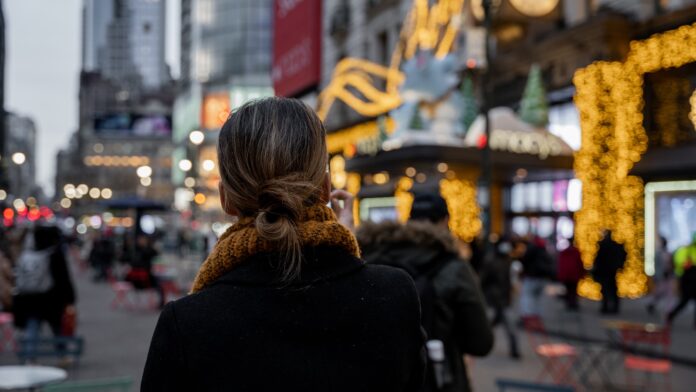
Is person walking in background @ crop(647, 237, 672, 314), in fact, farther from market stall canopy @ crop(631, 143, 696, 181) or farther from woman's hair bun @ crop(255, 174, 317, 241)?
woman's hair bun @ crop(255, 174, 317, 241)

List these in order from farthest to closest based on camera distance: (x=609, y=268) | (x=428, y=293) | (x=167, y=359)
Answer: (x=609, y=268)
(x=428, y=293)
(x=167, y=359)

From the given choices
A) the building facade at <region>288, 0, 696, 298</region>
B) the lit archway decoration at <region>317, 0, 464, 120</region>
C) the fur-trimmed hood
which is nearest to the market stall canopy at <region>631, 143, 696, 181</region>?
the building facade at <region>288, 0, 696, 298</region>

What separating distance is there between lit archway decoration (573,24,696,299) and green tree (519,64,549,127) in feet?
3.01

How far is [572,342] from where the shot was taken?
12898 mm

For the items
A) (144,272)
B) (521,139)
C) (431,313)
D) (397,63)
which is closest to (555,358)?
(431,313)

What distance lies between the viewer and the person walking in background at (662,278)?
52.6ft

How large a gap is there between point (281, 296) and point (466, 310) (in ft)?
8.26

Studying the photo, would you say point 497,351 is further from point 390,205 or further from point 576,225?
point 390,205

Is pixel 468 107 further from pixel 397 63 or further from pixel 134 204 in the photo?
pixel 134 204

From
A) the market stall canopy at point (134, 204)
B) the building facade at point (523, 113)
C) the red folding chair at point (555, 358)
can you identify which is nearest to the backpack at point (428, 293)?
the red folding chair at point (555, 358)

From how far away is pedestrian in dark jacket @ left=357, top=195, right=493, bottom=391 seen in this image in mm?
4047

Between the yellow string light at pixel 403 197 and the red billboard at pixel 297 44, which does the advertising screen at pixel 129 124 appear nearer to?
the red billboard at pixel 297 44

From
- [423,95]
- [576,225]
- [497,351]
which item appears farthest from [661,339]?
[423,95]

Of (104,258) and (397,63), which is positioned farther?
(104,258)
